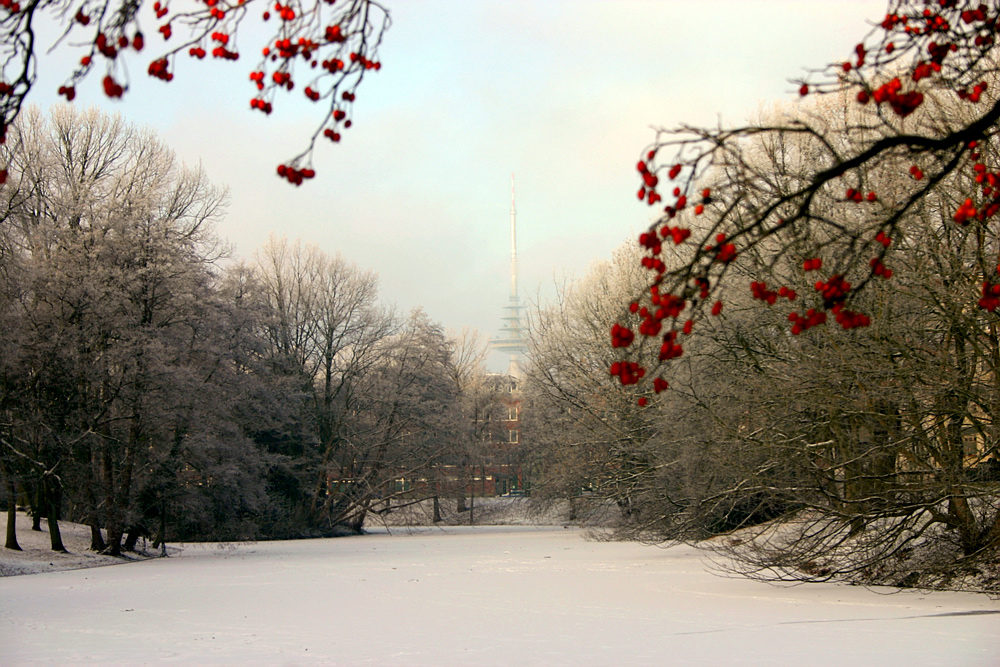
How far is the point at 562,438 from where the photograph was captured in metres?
26.4

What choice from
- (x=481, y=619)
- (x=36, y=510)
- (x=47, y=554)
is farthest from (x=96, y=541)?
(x=481, y=619)

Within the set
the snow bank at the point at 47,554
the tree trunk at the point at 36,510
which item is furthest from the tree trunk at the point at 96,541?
the tree trunk at the point at 36,510

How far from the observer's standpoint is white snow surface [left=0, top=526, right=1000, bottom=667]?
26.3 ft

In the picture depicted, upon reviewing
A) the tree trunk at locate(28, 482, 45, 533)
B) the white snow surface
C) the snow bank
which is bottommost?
the white snow surface

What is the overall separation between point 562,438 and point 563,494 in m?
1.60

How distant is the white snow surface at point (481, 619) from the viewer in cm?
802

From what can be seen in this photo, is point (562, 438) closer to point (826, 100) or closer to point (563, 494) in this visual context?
point (563, 494)

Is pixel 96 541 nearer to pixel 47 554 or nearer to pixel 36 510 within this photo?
pixel 47 554

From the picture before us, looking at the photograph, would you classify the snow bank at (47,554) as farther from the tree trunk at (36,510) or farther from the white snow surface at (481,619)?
the white snow surface at (481,619)

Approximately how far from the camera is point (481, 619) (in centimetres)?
1061

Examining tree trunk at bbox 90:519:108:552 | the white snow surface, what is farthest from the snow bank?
the white snow surface

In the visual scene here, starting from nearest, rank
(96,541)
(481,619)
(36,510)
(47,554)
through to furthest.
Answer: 1. (481,619)
2. (47,554)
3. (96,541)
4. (36,510)

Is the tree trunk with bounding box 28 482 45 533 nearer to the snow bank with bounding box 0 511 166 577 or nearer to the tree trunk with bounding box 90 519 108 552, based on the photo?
the snow bank with bounding box 0 511 166 577

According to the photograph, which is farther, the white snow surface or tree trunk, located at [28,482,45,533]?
tree trunk, located at [28,482,45,533]
